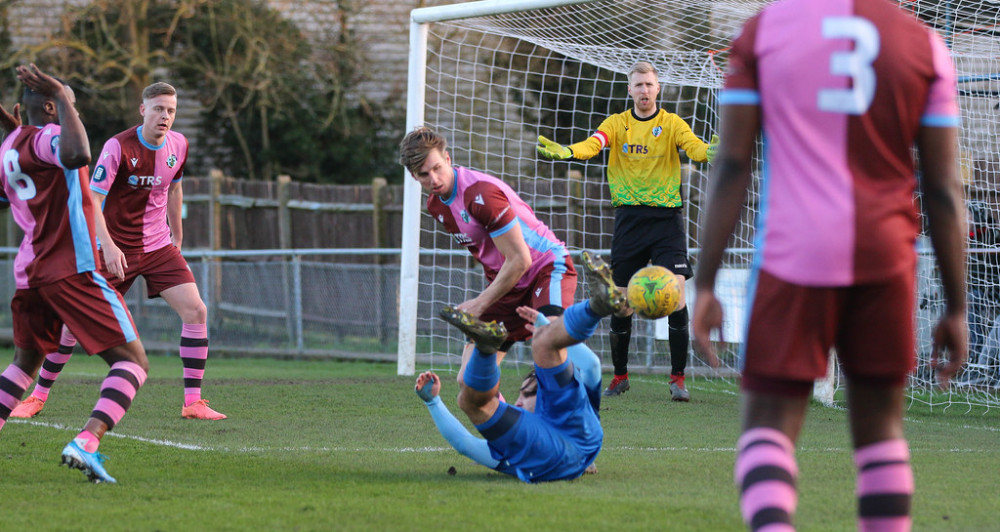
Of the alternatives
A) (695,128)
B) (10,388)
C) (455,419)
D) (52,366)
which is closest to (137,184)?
(52,366)

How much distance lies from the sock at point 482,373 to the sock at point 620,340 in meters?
4.17

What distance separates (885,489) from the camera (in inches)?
116

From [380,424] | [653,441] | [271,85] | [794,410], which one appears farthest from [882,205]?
[271,85]

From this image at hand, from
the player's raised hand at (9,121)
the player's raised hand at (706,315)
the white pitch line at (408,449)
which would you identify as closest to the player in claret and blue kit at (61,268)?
the player's raised hand at (9,121)

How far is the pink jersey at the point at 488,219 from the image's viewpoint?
547 centimetres

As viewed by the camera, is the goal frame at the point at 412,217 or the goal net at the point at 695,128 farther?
the goal frame at the point at 412,217

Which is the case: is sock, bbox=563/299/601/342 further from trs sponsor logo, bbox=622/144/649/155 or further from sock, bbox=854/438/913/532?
trs sponsor logo, bbox=622/144/649/155

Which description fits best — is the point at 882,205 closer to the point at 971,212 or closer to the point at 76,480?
the point at 76,480

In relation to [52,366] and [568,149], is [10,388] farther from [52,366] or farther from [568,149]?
[568,149]

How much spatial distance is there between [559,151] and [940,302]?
404cm

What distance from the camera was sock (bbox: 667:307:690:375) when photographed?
9062 mm

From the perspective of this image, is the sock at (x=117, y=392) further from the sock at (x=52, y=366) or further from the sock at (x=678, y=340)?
the sock at (x=678, y=340)

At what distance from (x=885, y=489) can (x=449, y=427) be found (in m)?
2.52

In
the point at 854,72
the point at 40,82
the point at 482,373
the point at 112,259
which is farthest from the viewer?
the point at 112,259
